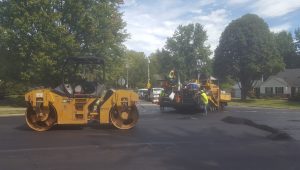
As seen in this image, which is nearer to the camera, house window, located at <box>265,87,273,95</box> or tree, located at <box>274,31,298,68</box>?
house window, located at <box>265,87,273,95</box>

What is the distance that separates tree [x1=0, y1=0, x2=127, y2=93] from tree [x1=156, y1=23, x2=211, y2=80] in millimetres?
47057

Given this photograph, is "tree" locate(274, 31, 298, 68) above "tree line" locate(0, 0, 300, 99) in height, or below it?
above

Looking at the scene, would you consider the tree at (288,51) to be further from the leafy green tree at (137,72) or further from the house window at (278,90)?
the leafy green tree at (137,72)

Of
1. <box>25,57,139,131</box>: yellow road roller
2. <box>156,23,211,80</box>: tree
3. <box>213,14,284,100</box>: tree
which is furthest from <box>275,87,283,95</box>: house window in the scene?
<box>25,57,139,131</box>: yellow road roller

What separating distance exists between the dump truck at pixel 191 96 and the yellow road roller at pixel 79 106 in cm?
991

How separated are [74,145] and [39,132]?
352 centimetres

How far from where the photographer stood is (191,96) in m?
26.8

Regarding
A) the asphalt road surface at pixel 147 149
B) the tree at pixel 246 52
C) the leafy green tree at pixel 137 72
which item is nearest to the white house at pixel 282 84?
the tree at pixel 246 52

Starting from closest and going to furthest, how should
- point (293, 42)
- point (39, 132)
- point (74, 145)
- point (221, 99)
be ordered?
1. point (74, 145)
2. point (39, 132)
3. point (221, 99)
4. point (293, 42)

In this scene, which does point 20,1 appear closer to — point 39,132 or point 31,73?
point 31,73

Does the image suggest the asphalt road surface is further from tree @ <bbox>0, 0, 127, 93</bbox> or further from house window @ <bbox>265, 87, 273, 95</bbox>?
house window @ <bbox>265, 87, 273, 95</bbox>

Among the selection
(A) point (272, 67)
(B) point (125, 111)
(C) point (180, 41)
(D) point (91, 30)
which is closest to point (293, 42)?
(C) point (180, 41)

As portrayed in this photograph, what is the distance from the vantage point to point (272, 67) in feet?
197

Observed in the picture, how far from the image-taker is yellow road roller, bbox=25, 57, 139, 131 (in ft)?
53.0
